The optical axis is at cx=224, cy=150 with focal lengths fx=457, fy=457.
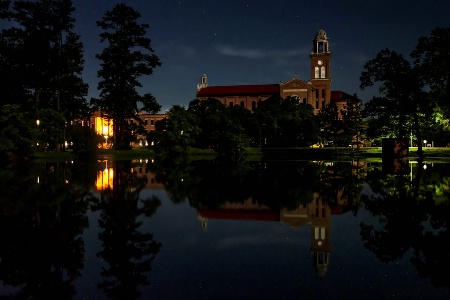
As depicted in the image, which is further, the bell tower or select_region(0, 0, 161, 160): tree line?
the bell tower

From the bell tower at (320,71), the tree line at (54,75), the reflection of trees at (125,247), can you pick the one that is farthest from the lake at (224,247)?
the bell tower at (320,71)

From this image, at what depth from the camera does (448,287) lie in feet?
16.9

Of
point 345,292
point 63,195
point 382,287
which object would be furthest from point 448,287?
point 63,195

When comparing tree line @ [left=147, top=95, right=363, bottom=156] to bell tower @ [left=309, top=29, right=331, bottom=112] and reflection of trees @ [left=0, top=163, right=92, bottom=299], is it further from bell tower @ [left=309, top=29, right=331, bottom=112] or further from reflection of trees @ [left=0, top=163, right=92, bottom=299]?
reflection of trees @ [left=0, top=163, right=92, bottom=299]

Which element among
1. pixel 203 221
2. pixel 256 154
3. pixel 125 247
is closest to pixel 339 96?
pixel 256 154

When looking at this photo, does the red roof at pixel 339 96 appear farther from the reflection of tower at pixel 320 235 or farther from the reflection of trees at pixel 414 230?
the reflection of tower at pixel 320 235

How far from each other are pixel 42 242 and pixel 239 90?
11951 centimetres

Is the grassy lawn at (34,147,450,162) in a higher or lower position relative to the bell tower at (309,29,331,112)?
lower

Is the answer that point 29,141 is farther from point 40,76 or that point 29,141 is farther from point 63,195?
point 63,195

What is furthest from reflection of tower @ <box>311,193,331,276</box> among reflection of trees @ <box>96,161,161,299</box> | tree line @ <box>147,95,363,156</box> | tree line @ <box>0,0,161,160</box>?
tree line @ <box>147,95,363,156</box>

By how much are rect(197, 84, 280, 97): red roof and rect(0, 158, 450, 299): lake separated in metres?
109

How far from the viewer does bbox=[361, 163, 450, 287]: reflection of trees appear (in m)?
6.24

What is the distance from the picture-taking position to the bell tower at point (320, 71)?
108m

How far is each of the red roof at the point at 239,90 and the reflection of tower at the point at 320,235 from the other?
110117mm
